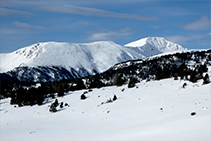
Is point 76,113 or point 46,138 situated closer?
point 46,138

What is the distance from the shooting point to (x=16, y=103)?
45.7 meters

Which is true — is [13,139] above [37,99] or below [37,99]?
above

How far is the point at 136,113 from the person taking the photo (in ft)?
70.9

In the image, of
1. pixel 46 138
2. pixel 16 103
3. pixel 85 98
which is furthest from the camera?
pixel 16 103

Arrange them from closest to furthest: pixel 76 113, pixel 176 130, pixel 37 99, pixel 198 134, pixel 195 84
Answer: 1. pixel 198 134
2. pixel 176 130
3. pixel 76 113
4. pixel 195 84
5. pixel 37 99

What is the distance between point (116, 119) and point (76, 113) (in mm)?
8814

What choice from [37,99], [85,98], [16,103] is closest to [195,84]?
[85,98]

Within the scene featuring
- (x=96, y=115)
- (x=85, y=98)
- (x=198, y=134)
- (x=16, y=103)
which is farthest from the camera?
(x=16, y=103)

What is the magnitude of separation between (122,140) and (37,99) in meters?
32.4

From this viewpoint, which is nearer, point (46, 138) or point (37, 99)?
point (46, 138)

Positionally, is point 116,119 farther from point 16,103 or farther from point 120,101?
point 16,103

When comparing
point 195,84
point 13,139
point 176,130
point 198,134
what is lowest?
point 13,139

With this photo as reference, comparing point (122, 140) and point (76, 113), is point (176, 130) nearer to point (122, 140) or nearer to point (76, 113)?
point (122, 140)

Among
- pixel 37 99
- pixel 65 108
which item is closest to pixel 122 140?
pixel 65 108
